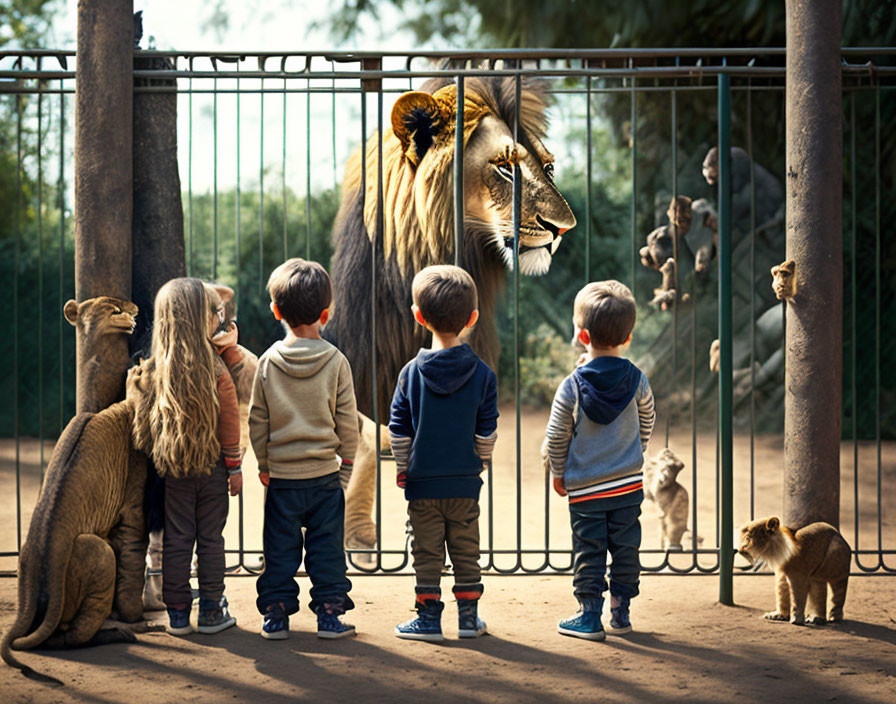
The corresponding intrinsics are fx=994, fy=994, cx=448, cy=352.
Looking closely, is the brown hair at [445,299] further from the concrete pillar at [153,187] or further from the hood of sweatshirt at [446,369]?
the concrete pillar at [153,187]

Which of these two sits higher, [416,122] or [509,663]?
[416,122]

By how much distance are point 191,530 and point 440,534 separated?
0.82m

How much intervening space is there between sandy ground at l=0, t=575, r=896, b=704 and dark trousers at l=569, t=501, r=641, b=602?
0.20 m

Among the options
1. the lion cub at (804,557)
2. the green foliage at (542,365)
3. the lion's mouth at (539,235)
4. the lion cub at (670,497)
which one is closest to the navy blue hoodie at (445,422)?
the lion cub at (804,557)

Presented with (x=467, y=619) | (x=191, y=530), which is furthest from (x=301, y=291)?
(x=467, y=619)

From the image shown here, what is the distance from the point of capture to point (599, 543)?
3.23 m

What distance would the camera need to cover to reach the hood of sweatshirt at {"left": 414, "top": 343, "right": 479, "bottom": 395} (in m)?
3.15

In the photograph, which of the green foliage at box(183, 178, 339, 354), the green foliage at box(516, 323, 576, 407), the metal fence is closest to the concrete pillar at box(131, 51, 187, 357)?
the metal fence

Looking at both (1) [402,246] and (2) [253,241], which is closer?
(1) [402,246]

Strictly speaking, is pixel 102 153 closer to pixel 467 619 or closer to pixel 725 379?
pixel 467 619

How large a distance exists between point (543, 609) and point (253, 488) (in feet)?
14.2

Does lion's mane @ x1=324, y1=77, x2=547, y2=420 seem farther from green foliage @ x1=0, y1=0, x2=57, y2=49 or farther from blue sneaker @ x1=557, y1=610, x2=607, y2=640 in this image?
green foliage @ x1=0, y1=0, x2=57, y2=49

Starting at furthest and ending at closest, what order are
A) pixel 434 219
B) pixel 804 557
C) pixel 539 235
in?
pixel 539 235 < pixel 434 219 < pixel 804 557

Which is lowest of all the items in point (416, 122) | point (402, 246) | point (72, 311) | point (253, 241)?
point (72, 311)
